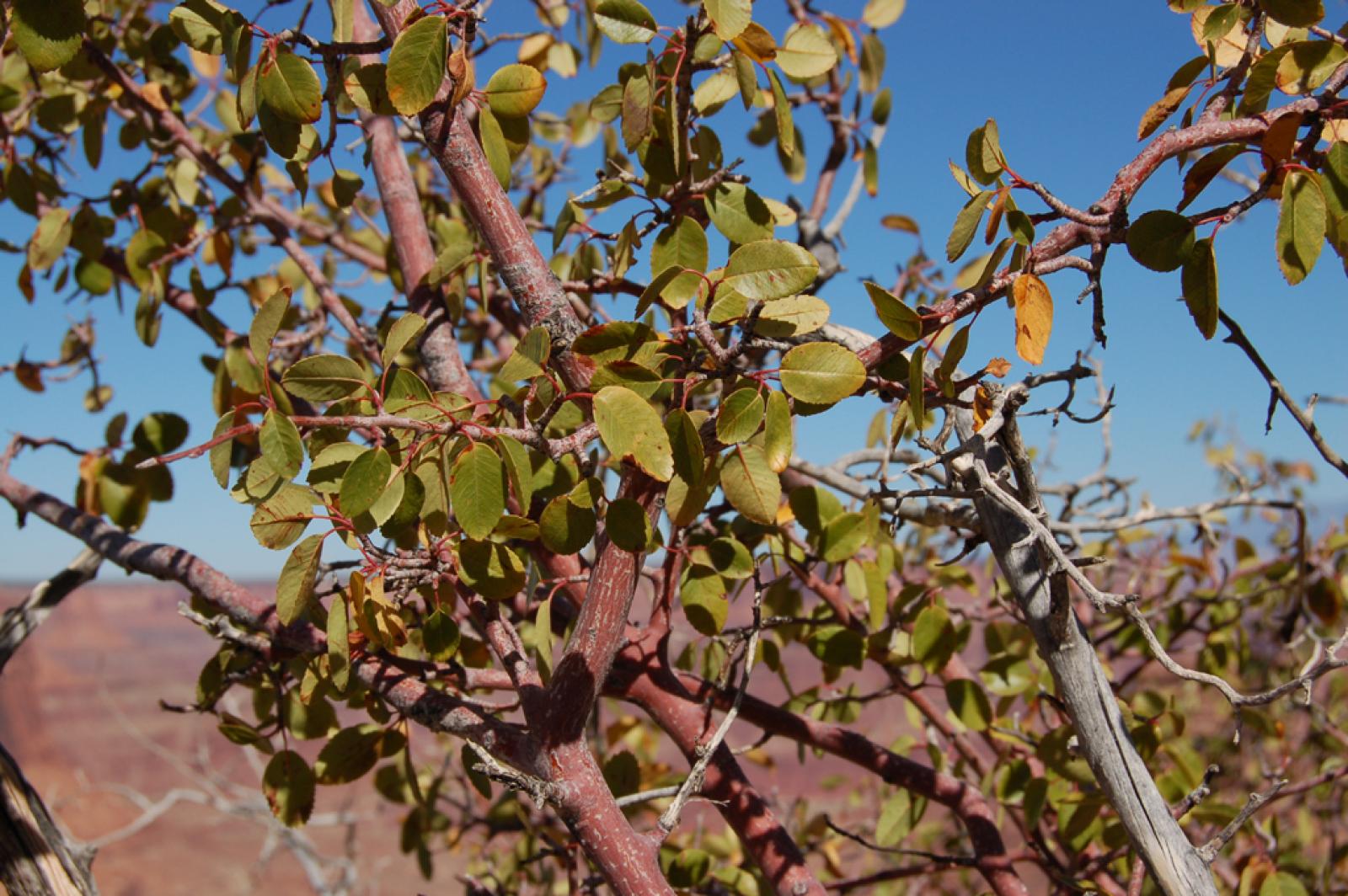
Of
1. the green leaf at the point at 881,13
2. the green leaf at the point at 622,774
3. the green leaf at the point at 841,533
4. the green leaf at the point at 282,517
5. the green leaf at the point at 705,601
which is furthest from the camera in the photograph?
the green leaf at the point at 881,13

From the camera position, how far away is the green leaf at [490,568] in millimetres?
714

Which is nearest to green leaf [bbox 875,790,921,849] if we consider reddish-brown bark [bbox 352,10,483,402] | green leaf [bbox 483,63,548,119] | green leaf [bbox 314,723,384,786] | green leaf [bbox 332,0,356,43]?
green leaf [bbox 314,723,384,786]

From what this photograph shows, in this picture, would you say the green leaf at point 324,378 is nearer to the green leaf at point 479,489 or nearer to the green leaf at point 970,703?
the green leaf at point 479,489

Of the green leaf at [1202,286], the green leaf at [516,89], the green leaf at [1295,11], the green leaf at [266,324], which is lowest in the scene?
the green leaf at [266,324]

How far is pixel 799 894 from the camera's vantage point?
92 centimetres

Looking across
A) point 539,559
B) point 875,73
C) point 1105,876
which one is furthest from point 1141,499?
point 539,559

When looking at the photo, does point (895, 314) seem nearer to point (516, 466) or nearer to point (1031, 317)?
point (1031, 317)

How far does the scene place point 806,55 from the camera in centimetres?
92

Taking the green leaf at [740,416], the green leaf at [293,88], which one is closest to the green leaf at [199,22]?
the green leaf at [293,88]

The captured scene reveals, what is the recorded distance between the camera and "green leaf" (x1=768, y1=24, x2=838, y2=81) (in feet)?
2.99

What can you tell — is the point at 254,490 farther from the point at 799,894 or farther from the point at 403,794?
the point at 403,794

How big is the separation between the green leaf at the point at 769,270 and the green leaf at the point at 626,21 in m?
0.23

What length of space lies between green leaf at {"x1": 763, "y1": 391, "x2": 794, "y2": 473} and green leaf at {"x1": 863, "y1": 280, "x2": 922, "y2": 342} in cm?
9

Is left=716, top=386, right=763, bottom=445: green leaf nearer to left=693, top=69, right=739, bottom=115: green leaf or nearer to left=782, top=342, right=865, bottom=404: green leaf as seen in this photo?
left=782, top=342, right=865, bottom=404: green leaf
